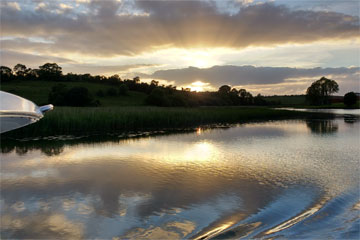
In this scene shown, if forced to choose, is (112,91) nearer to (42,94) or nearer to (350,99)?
(42,94)

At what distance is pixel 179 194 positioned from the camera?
5.93 metres

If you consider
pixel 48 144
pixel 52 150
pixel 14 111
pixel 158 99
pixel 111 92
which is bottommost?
pixel 52 150

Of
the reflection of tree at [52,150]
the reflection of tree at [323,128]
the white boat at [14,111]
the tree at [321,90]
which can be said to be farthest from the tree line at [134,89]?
the white boat at [14,111]

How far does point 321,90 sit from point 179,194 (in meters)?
83.6

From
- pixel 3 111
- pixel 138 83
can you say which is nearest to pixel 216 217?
pixel 3 111

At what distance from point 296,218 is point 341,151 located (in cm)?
756

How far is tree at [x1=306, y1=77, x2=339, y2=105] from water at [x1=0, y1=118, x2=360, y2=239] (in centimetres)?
7583

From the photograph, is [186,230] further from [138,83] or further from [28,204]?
[138,83]

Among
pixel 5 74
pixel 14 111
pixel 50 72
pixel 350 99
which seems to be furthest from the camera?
Result: pixel 350 99

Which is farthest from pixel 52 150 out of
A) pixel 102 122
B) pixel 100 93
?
pixel 100 93

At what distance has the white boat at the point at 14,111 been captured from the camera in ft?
3.94

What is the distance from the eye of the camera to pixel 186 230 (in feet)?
13.9

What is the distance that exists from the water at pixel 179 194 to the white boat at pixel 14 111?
10.2ft

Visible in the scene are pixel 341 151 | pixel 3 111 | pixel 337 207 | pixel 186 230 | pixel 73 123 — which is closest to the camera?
pixel 3 111
